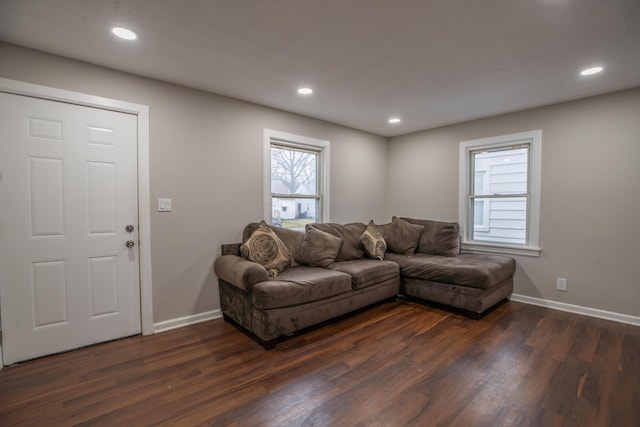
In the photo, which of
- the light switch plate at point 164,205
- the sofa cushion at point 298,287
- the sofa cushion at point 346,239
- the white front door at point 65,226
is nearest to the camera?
the white front door at point 65,226

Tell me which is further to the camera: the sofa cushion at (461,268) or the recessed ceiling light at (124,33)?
the sofa cushion at (461,268)

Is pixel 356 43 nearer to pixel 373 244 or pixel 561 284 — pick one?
pixel 373 244

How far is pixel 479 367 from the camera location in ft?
7.23

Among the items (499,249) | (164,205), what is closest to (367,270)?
(499,249)

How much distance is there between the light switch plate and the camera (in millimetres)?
2805

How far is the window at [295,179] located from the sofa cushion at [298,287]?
93 cm

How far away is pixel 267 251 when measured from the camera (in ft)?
9.73

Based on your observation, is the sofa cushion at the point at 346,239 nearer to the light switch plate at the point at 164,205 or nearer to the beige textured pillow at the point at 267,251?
the beige textured pillow at the point at 267,251

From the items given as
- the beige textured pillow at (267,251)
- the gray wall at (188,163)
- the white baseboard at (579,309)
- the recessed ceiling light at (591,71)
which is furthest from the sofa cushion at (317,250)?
the recessed ceiling light at (591,71)

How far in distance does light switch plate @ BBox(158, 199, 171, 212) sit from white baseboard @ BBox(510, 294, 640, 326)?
415 cm

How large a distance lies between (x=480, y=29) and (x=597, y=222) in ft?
8.63

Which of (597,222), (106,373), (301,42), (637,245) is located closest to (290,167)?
(301,42)

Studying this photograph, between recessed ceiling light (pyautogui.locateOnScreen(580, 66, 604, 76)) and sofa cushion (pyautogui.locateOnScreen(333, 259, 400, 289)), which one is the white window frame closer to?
recessed ceiling light (pyautogui.locateOnScreen(580, 66, 604, 76))

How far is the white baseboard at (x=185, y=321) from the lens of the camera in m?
2.82
